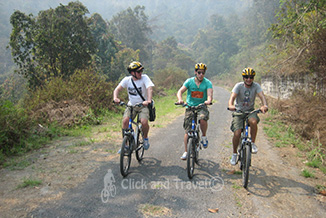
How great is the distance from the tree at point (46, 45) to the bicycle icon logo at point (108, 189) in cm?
986

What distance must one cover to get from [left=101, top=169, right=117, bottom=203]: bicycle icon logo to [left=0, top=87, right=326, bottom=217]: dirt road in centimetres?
4

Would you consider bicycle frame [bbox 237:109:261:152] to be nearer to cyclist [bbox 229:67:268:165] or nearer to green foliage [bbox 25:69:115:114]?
cyclist [bbox 229:67:268:165]

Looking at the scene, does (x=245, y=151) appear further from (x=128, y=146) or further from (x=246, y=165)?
(x=128, y=146)

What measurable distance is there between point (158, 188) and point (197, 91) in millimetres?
2245

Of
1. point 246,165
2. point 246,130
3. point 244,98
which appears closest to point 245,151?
point 246,165

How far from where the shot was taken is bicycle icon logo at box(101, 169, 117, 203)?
3.75 meters

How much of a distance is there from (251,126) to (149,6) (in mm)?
158674

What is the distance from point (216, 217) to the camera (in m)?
3.29

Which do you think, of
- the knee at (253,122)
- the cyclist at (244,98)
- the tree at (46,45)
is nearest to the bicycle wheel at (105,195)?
the cyclist at (244,98)

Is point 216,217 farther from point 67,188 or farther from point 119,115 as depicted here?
point 119,115

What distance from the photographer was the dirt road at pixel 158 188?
135 inches

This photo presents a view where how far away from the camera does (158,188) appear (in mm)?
4066

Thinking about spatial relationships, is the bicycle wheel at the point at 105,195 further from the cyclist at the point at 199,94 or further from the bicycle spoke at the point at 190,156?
the cyclist at the point at 199,94

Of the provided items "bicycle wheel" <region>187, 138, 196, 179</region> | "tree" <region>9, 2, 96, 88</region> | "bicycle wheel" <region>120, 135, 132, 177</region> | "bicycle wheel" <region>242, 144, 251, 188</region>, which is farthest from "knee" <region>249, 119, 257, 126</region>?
"tree" <region>9, 2, 96, 88</region>
